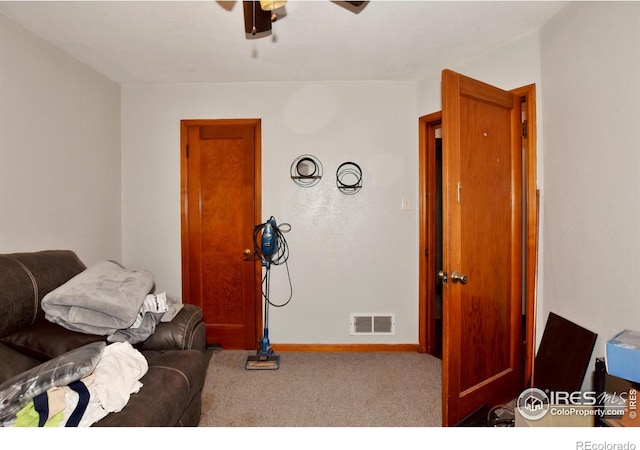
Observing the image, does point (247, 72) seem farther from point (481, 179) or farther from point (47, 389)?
point (47, 389)

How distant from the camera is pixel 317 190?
3111 millimetres

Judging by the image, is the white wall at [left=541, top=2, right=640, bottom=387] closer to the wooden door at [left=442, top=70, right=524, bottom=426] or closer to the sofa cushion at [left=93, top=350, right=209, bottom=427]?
the wooden door at [left=442, top=70, right=524, bottom=426]

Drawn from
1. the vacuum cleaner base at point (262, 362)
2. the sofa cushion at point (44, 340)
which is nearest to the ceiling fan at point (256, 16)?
the sofa cushion at point (44, 340)

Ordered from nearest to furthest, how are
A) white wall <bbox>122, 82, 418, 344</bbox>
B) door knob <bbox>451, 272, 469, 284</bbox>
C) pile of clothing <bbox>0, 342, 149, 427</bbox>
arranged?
pile of clothing <bbox>0, 342, 149, 427</bbox>, door knob <bbox>451, 272, 469, 284</bbox>, white wall <bbox>122, 82, 418, 344</bbox>

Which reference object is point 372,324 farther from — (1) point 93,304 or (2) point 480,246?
(1) point 93,304

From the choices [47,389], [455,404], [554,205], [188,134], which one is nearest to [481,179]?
[554,205]

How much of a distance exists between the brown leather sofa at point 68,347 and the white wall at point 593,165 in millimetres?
2198

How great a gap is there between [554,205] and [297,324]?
229 centimetres

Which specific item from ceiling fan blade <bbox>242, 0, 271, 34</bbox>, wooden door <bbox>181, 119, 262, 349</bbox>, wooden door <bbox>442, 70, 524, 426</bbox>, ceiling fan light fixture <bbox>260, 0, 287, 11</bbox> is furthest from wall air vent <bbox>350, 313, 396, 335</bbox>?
ceiling fan light fixture <bbox>260, 0, 287, 11</bbox>

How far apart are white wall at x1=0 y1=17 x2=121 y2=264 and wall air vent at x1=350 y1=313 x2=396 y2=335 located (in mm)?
2361

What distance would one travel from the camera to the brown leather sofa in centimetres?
138

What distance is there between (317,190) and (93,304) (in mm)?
1973

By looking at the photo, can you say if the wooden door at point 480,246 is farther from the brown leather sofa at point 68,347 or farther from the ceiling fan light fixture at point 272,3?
the brown leather sofa at point 68,347

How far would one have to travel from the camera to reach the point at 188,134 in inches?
123
